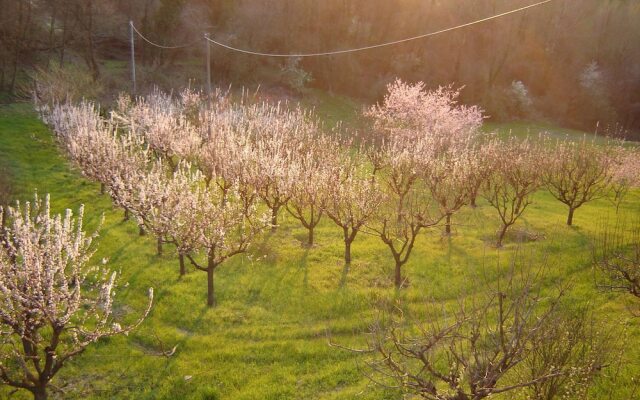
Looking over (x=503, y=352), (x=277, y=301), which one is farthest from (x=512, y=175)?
(x=503, y=352)

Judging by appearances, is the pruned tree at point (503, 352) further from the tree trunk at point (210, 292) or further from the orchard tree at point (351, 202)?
the tree trunk at point (210, 292)

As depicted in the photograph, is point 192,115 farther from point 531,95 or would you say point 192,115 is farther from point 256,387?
point 531,95

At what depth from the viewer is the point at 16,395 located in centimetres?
1142

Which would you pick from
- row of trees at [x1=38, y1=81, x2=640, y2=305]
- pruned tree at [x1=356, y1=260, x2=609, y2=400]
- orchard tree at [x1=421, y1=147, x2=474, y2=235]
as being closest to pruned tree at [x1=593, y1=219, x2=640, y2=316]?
pruned tree at [x1=356, y1=260, x2=609, y2=400]

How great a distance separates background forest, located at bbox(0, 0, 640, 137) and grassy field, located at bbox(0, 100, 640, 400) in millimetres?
31353

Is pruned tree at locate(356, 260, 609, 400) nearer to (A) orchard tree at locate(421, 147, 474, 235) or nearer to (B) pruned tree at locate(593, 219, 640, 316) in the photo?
Answer: (B) pruned tree at locate(593, 219, 640, 316)

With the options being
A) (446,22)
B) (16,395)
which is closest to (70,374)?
(16,395)

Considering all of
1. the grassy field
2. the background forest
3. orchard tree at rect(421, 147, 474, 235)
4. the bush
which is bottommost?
the grassy field

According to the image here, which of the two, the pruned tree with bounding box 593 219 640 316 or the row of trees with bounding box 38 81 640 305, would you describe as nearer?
the pruned tree with bounding box 593 219 640 316

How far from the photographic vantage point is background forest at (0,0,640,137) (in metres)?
50.9

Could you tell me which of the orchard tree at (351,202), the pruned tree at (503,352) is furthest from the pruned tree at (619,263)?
the orchard tree at (351,202)

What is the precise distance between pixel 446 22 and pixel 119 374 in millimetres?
75384

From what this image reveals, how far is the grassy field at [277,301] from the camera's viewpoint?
40.0ft

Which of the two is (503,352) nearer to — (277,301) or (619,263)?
(277,301)
